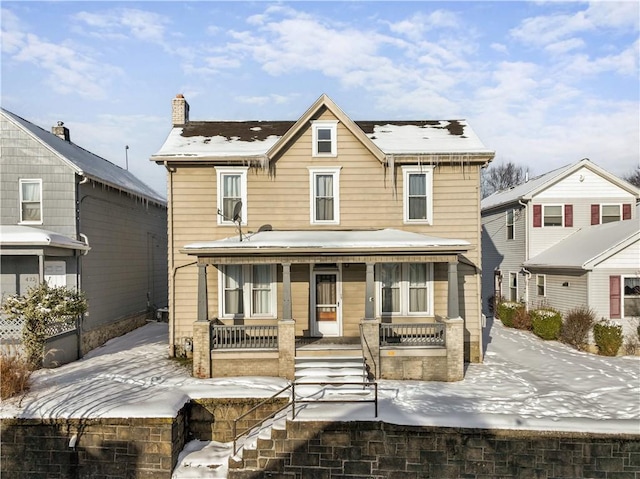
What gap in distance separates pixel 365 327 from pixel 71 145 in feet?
48.5

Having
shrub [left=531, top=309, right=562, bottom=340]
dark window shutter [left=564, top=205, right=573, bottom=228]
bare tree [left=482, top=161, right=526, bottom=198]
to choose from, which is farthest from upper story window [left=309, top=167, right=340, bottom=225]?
bare tree [left=482, top=161, right=526, bottom=198]

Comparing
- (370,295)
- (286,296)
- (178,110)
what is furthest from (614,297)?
(178,110)

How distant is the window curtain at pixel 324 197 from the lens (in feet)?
44.4

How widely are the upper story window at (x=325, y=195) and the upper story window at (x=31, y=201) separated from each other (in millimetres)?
9154

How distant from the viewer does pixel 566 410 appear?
364 inches

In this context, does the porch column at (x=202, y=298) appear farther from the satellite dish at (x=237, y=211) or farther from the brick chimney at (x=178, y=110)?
the brick chimney at (x=178, y=110)

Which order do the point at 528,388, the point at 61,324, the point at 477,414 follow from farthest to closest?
the point at 61,324, the point at 528,388, the point at 477,414

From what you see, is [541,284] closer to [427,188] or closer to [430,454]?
[427,188]

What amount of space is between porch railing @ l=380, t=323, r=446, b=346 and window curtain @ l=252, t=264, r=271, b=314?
12.4ft

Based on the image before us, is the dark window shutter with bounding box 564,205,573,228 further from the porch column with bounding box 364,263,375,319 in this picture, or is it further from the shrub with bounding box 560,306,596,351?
the porch column with bounding box 364,263,375,319

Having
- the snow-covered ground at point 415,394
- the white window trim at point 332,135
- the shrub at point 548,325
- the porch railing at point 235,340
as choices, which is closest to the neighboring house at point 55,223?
the snow-covered ground at point 415,394

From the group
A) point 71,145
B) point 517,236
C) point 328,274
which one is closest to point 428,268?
point 328,274

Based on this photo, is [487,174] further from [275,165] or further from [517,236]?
[275,165]

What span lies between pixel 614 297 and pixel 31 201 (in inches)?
829
